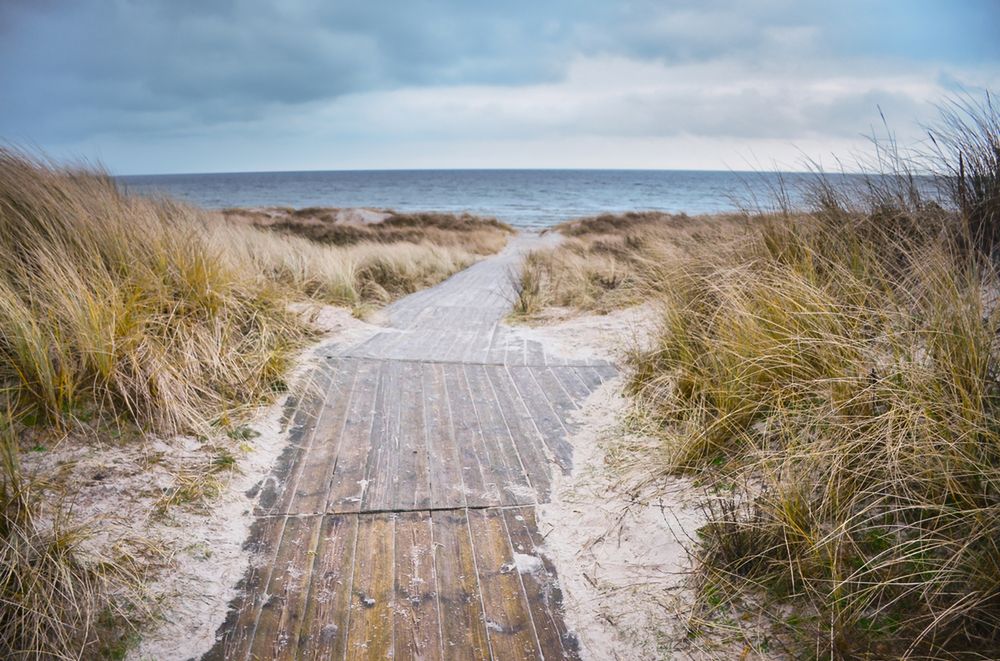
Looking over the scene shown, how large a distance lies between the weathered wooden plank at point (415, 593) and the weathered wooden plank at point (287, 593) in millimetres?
370

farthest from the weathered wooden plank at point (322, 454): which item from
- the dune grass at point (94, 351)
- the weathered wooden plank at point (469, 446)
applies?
the weathered wooden plank at point (469, 446)

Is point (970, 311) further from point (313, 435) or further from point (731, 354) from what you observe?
point (313, 435)

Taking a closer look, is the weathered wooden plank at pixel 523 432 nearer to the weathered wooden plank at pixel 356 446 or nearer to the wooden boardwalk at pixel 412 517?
the wooden boardwalk at pixel 412 517

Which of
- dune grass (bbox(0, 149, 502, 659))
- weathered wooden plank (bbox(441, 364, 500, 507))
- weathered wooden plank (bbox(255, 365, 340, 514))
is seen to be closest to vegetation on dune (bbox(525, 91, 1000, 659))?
weathered wooden plank (bbox(441, 364, 500, 507))

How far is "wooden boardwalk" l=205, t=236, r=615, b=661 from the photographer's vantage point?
6.79ft

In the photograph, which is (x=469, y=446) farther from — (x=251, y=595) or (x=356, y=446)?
(x=251, y=595)

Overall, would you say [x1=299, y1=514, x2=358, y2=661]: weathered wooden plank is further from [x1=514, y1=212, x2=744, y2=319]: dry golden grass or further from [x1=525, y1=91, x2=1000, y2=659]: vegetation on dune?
[x1=514, y1=212, x2=744, y2=319]: dry golden grass

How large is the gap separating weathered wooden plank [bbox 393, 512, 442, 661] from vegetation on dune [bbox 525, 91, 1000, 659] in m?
0.96

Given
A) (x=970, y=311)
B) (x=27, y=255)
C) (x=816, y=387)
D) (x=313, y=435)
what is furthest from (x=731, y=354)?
(x=27, y=255)

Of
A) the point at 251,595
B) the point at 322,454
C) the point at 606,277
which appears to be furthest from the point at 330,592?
the point at 606,277

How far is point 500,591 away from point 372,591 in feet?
1.71

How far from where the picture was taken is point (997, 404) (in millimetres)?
2029

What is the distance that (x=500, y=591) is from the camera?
7.57ft

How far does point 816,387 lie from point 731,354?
582 mm
